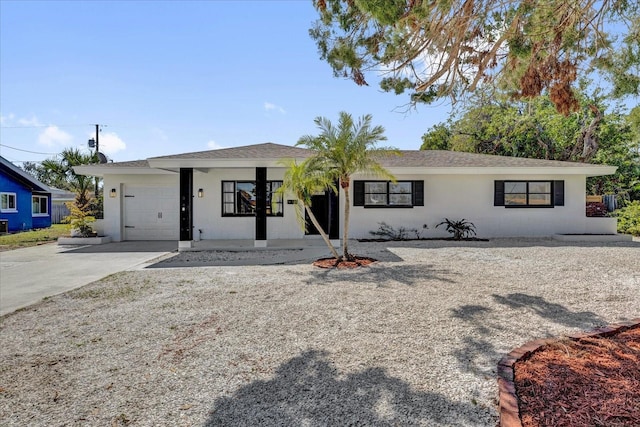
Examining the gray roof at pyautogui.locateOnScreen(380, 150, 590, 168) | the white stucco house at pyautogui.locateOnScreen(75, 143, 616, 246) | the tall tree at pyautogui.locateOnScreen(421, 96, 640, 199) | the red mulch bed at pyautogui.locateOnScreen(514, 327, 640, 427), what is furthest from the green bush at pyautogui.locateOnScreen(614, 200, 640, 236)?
the red mulch bed at pyautogui.locateOnScreen(514, 327, 640, 427)

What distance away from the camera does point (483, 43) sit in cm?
621

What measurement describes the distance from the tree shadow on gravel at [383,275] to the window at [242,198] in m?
6.29

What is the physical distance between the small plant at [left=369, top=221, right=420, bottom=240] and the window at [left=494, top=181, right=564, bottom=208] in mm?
3321

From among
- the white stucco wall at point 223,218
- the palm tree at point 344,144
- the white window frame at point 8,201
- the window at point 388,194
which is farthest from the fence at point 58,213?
the palm tree at point 344,144

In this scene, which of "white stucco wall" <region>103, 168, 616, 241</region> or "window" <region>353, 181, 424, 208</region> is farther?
"white stucco wall" <region>103, 168, 616, 241</region>

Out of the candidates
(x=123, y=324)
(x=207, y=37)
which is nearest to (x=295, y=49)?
(x=207, y=37)

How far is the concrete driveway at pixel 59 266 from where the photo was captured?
670cm

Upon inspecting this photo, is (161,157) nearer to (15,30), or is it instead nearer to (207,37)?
(207,37)

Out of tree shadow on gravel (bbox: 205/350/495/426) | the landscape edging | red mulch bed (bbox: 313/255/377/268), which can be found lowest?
tree shadow on gravel (bbox: 205/350/495/426)

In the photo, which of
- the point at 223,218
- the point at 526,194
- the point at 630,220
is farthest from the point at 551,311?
the point at 630,220

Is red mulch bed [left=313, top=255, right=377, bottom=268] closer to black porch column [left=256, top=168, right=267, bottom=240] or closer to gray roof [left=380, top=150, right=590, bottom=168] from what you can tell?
black porch column [left=256, top=168, right=267, bottom=240]

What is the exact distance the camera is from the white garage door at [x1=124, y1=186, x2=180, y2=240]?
47.5ft

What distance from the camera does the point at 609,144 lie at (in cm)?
2089

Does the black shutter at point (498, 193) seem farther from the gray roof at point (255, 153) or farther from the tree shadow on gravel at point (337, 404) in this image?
the tree shadow on gravel at point (337, 404)
